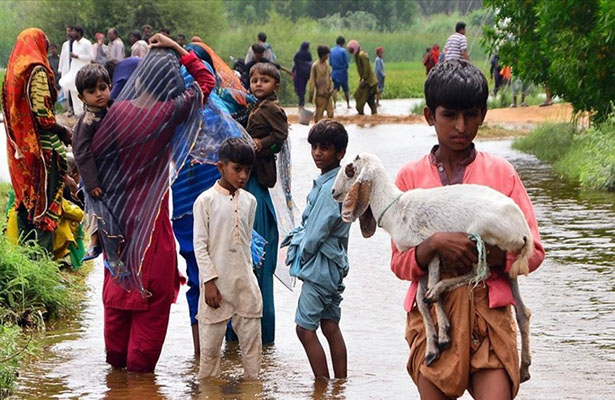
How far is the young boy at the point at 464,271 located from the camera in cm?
399

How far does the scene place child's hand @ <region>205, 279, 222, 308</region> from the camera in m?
6.32

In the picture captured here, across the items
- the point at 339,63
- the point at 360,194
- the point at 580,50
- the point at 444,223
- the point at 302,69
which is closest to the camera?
the point at 444,223

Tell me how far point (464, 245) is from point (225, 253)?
8.48ft

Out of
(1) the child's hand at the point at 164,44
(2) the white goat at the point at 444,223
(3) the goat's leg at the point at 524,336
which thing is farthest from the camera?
(1) the child's hand at the point at 164,44

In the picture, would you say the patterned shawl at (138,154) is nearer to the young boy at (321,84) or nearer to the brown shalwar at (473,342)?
the brown shalwar at (473,342)

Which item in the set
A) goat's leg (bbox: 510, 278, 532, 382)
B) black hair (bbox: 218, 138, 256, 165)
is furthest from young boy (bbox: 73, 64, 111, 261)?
goat's leg (bbox: 510, 278, 532, 382)

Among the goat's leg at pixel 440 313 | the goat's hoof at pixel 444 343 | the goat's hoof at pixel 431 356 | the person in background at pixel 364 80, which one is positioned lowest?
the person in background at pixel 364 80

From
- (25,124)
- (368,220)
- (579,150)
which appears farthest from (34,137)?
(579,150)

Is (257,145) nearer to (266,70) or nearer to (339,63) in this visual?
(266,70)

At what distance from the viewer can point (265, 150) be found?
744cm

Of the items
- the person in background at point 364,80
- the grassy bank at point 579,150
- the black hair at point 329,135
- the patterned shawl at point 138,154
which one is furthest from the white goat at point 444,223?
the person in background at point 364,80

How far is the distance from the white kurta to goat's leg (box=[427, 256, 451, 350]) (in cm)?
246

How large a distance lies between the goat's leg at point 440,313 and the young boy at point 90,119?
10.3 feet

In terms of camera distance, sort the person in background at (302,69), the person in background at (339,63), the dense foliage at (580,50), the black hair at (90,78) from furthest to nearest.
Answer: the person in background at (339,63) → the person in background at (302,69) → the dense foliage at (580,50) → the black hair at (90,78)
